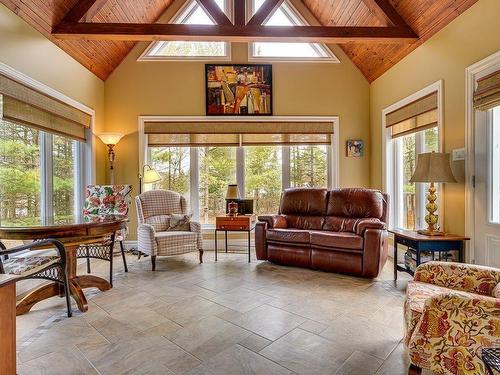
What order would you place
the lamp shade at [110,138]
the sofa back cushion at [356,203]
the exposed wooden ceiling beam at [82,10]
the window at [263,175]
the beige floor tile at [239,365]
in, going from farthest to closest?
the window at [263,175] < the lamp shade at [110,138] < the sofa back cushion at [356,203] < the exposed wooden ceiling beam at [82,10] < the beige floor tile at [239,365]

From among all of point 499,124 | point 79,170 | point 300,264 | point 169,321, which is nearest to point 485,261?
point 499,124

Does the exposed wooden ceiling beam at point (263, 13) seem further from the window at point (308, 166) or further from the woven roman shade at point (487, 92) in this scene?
the woven roman shade at point (487, 92)

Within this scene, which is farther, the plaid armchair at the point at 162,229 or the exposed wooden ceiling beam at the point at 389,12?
the plaid armchair at the point at 162,229

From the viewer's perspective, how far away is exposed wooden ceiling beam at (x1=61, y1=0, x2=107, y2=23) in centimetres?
351

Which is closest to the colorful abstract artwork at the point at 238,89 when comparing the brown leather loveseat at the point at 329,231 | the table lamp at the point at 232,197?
the table lamp at the point at 232,197

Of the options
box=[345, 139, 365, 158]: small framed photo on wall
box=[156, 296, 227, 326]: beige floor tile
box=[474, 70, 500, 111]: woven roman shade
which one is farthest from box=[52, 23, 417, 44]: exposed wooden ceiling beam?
box=[156, 296, 227, 326]: beige floor tile

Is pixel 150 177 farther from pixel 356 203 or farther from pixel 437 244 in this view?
pixel 437 244

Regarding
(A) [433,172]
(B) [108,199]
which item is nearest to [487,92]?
(A) [433,172]

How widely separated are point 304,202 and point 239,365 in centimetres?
287

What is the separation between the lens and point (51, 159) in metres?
3.70

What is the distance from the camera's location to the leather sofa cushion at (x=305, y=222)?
13.7ft

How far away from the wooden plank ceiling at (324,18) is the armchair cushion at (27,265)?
2468 mm

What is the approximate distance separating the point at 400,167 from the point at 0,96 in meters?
5.01

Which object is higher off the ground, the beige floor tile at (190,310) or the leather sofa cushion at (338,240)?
the leather sofa cushion at (338,240)
